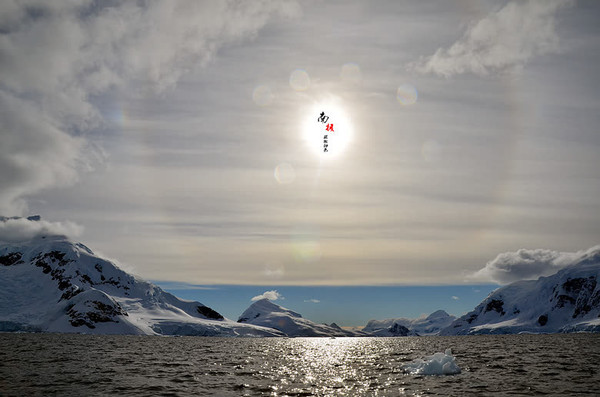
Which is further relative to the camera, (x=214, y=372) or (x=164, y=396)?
(x=214, y=372)

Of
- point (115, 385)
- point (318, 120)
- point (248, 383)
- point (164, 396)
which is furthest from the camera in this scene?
point (318, 120)

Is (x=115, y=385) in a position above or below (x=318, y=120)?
below

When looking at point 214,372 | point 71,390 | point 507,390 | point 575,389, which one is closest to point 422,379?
point 507,390

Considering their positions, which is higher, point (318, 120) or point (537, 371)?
point (318, 120)

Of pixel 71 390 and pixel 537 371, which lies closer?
pixel 71 390

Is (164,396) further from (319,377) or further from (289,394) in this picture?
(319,377)

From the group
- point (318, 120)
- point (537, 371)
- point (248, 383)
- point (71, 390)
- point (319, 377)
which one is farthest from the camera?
point (318, 120)

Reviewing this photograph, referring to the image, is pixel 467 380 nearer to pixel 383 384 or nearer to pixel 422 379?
pixel 422 379

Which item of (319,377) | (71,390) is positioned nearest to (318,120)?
(319,377)

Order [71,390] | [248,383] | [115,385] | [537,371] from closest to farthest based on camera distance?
[71,390]
[115,385]
[248,383]
[537,371]
